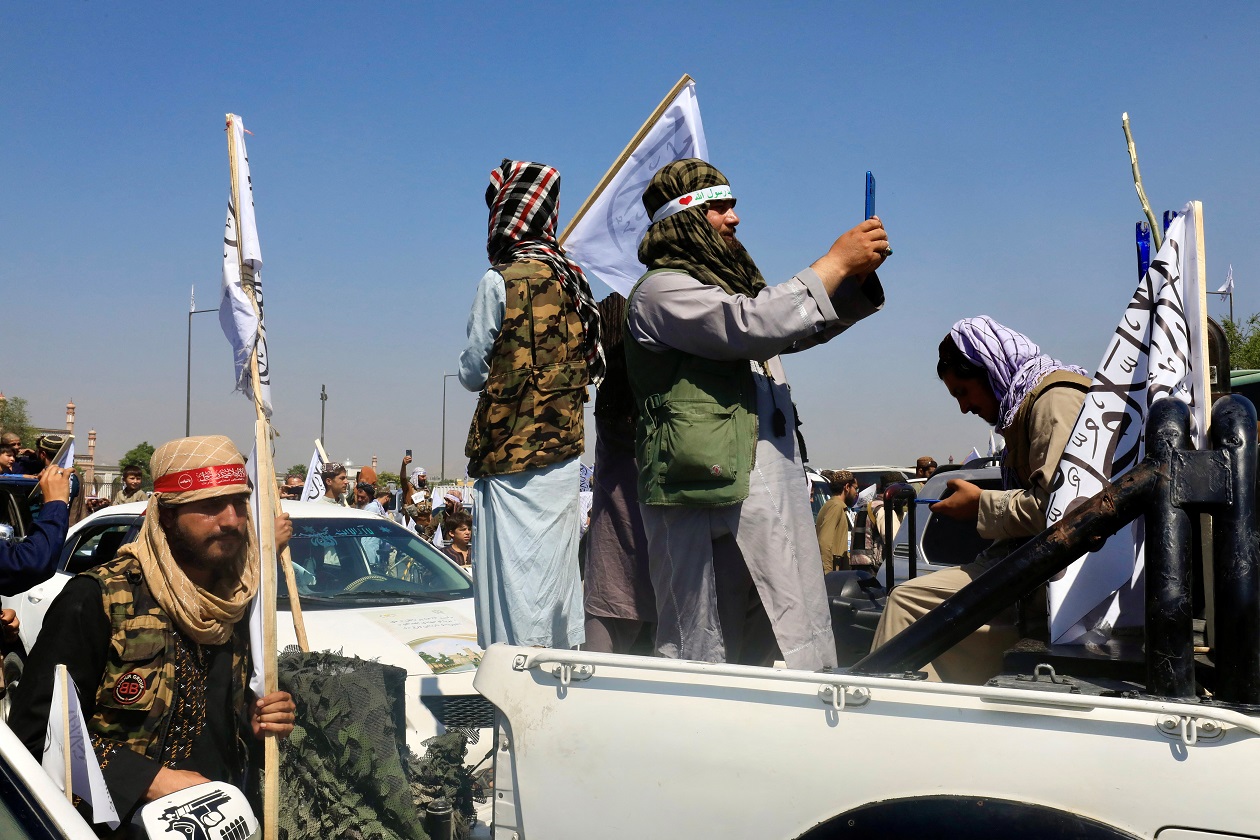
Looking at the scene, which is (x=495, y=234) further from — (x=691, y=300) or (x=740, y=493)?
(x=740, y=493)

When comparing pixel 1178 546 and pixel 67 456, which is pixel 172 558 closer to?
pixel 1178 546

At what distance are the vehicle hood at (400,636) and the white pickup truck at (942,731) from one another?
268cm

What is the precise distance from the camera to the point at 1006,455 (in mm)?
Result: 3055

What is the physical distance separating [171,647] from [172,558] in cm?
24

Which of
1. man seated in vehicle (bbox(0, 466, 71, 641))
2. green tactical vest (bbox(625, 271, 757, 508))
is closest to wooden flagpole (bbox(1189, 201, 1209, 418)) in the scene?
green tactical vest (bbox(625, 271, 757, 508))

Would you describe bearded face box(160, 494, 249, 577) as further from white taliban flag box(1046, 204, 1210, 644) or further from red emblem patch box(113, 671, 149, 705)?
white taliban flag box(1046, 204, 1210, 644)

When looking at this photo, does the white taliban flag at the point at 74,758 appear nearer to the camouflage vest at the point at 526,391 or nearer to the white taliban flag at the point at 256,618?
the white taliban flag at the point at 256,618

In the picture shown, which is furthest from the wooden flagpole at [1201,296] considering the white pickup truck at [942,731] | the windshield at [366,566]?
the windshield at [366,566]

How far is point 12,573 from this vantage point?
3.84 m

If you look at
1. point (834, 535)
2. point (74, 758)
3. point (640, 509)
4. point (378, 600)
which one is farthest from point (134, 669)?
point (834, 535)

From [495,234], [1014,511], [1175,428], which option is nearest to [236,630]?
[495,234]

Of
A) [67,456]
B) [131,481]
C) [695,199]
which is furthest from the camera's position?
[131,481]

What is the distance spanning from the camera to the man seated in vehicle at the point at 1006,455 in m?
2.64

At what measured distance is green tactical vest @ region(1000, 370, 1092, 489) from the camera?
2770 mm
